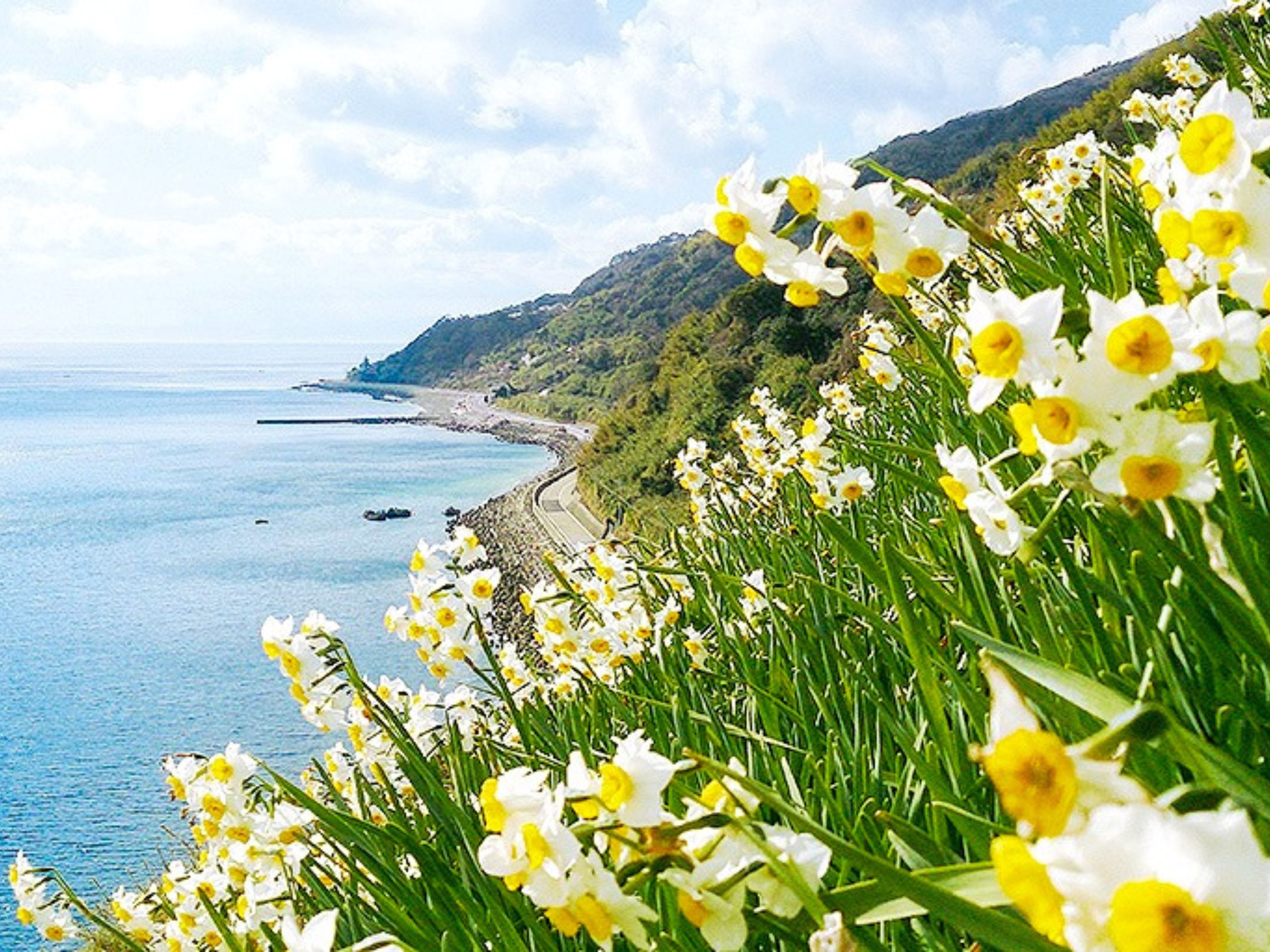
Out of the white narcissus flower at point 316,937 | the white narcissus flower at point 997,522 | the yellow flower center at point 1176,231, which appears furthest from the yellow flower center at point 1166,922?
the white narcissus flower at point 997,522

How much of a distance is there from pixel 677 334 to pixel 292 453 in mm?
53554

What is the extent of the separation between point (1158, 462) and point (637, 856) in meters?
0.57

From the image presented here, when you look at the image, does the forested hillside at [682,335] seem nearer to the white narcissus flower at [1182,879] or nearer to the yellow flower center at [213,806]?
the yellow flower center at [213,806]

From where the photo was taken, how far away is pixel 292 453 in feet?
287

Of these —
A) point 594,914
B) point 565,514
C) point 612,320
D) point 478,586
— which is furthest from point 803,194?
point 612,320

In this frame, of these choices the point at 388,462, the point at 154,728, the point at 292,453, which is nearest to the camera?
the point at 154,728

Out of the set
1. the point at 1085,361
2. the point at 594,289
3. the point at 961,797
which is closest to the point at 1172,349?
the point at 1085,361

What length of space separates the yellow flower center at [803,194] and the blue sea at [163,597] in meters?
7.18

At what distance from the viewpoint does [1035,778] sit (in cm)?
63

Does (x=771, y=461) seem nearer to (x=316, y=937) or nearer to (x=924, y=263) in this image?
(x=924, y=263)

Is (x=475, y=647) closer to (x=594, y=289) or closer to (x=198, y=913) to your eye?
(x=198, y=913)

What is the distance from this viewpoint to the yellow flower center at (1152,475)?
3.16ft

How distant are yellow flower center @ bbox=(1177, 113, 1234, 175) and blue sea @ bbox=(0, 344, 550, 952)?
7.62 metres

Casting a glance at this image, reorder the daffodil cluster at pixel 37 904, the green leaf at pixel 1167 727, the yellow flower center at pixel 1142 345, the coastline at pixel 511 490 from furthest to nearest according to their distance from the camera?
1. the coastline at pixel 511 490
2. the daffodil cluster at pixel 37 904
3. the yellow flower center at pixel 1142 345
4. the green leaf at pixel 1167 727
